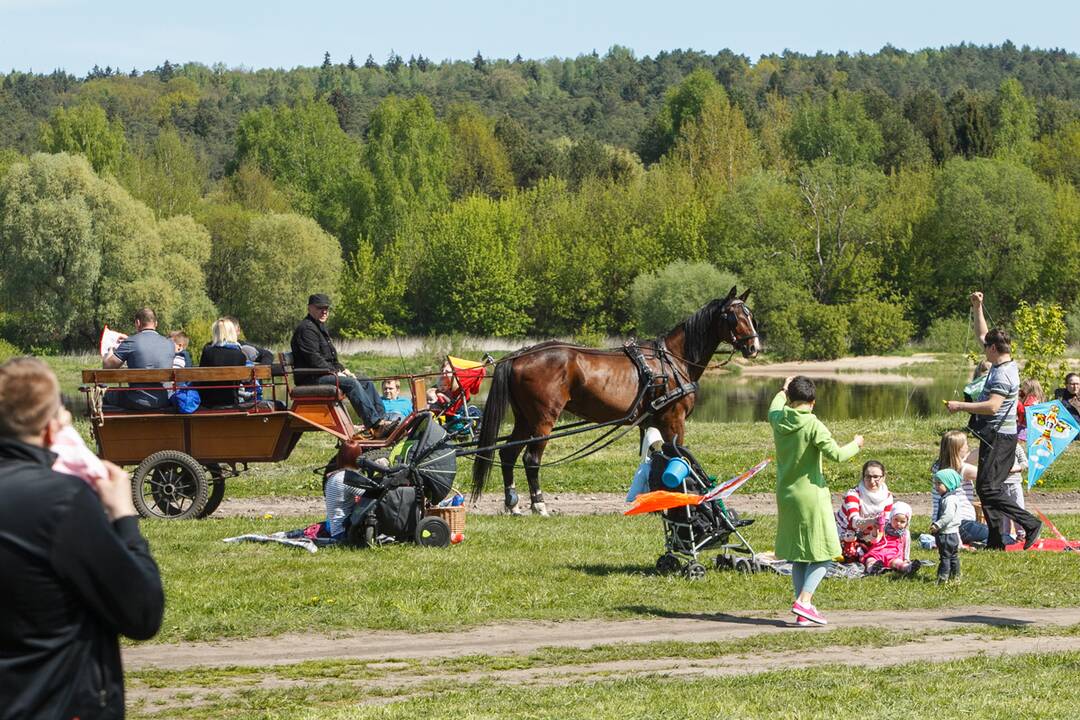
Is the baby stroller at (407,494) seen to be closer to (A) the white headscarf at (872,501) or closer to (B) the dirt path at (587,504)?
(B) the dirt path at (587,504)

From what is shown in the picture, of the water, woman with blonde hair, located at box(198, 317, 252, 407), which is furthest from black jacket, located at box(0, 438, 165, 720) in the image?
the water

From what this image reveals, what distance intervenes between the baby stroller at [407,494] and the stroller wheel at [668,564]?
2.33 m

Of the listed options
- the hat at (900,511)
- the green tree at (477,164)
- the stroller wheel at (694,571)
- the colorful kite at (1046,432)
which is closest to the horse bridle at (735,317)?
the colorful kite at (1046,432)

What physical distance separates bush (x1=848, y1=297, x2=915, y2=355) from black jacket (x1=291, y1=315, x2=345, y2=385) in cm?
5616

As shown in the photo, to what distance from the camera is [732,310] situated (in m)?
16.8

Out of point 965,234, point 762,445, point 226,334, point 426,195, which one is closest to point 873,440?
point 762,445

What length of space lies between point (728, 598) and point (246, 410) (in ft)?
21.1

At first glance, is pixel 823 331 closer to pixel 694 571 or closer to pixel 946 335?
pixel 946 335

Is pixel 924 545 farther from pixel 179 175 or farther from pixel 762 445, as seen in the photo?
pixel 179 175

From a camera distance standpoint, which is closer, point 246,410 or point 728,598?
point 728,598

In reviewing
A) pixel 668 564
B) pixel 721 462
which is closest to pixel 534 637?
pixel 668 564

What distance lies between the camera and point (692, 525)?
11.9 metres

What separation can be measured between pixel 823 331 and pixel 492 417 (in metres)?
53.1

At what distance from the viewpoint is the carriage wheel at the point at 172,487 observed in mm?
15297
